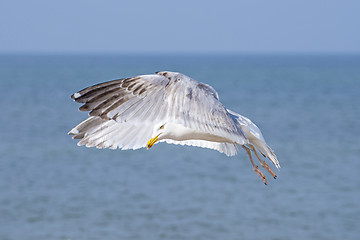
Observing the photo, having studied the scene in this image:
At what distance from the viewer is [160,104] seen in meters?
6.54

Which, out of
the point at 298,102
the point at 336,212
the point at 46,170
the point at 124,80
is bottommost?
the point at 124,80

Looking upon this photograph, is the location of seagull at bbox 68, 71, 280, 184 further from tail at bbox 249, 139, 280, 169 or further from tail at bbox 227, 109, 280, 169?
tail at bbox 249, 139, 280, 169

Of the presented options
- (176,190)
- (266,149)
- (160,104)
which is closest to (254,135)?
(266,149)

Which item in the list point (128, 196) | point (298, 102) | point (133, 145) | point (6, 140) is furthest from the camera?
point (298, 102)

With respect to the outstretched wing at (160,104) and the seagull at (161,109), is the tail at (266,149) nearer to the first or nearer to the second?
the seagull at (161,109)

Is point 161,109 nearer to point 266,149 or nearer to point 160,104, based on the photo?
point 160,104

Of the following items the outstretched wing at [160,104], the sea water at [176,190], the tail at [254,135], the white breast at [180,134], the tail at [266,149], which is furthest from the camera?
the sea water at [176,190]

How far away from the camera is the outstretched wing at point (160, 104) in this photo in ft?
20.8

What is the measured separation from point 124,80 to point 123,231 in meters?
8.03

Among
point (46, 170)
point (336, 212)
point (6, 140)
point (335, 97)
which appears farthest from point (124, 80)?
point (335, 97)

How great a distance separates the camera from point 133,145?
7.40 metres

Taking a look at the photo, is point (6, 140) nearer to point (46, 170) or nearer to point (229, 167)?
point (46, 170)

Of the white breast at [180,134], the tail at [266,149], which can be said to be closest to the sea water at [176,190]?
the tail at [266,149]

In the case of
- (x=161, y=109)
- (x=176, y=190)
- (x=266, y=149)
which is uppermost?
(x=176, y=190)
